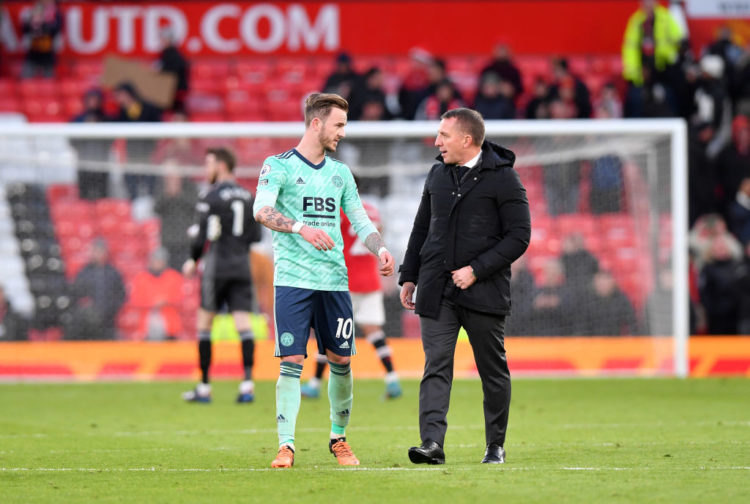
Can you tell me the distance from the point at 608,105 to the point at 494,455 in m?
12.3

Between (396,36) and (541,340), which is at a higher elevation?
(396,36)

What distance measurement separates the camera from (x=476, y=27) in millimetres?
21922

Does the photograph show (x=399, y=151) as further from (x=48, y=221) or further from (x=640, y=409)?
(x=640, y=409)

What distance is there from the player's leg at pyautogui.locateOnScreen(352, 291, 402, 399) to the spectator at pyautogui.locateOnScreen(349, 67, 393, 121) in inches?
211

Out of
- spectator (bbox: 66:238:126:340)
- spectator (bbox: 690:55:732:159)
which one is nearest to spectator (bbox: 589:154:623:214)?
spectator (bbox: 690:55:732:159)

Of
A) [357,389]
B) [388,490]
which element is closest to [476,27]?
[357,389]

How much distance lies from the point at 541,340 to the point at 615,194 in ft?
6.95

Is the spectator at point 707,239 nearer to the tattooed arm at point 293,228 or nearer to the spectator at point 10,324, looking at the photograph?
the spectator at point 10,324

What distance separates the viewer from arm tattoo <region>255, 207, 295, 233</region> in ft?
22.6

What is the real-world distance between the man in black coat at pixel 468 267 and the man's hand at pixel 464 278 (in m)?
0.01

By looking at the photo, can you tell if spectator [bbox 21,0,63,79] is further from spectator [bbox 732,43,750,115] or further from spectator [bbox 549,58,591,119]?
spectator [bbox 732,43,750,115]

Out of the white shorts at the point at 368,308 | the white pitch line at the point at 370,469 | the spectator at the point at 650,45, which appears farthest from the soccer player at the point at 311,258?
the spectator at the point at 650,45

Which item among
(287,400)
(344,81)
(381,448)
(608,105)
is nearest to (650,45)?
(608,105)

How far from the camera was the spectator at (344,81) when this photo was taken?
59.4ft
